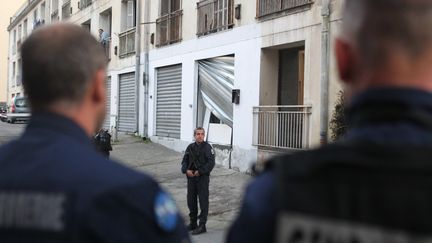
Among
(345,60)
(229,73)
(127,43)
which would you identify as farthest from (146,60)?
(345,60)

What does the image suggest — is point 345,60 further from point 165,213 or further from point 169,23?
point 169,23

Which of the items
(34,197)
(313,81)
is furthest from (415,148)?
(313,81)

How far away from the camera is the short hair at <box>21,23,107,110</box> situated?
5.75 feet

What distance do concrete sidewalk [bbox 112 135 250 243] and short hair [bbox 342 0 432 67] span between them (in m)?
4.21

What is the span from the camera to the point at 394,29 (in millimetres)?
1227

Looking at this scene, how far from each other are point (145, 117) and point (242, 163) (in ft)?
21.8

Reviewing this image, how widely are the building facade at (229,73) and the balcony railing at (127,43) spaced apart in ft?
0.14

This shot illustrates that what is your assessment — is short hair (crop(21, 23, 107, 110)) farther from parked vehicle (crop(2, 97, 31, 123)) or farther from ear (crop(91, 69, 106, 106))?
parked vehicle (crop(2, 97, 31, 123))

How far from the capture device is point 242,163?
12383mm

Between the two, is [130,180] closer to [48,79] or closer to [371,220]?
[48,79]

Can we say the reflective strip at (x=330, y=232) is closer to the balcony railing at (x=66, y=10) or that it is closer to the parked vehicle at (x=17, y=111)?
the balcony railing at (x=66, y=10)

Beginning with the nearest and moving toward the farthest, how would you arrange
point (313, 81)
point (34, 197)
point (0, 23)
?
point (34, 197), point (313, 81), point (0, 23)

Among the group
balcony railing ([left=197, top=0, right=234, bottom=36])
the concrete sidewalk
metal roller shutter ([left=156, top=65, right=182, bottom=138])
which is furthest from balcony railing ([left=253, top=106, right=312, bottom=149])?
metal roller shutter ([left=156, top=65, right=182, bottom=138])

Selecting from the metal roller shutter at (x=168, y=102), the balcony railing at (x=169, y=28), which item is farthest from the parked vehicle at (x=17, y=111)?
the balcony railing at (x=169, y=28)
